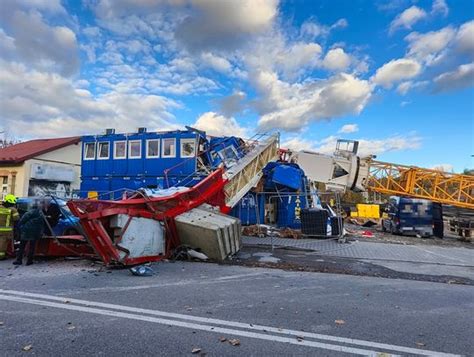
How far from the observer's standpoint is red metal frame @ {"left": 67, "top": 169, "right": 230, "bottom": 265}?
30.2 feet

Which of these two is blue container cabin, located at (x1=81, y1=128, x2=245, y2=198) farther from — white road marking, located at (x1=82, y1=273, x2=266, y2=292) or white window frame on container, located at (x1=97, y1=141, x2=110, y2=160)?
white road marking, located at (x1=82, y1=273, x2=266, y2=292)

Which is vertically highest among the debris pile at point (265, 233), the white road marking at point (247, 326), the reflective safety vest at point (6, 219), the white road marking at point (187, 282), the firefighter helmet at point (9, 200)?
the firefighter helmet at point (9, 200)

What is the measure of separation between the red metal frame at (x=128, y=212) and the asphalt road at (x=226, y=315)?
26.1 inches

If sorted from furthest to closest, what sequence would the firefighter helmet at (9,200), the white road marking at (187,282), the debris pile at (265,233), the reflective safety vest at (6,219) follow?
1. the debris pile at (265,233)
2. the firefighter helmet at (9,200)
3. the reflective safety vest at (6,219)
4. the white road marking at (187,282)

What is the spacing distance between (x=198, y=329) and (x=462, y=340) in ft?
11.1

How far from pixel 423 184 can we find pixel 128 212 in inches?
800

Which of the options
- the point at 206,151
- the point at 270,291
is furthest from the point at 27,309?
the point at 206,151

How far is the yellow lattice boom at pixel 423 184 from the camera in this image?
23750mm

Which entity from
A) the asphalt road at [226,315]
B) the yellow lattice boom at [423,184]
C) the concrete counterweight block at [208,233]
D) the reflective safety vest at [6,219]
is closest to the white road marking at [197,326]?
the asphalt road at [226,315]

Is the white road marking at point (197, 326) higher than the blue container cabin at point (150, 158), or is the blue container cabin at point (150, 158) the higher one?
the blue container cabin at point (150, 158)

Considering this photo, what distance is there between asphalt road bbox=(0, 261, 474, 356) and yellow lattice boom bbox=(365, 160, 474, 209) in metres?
15.8

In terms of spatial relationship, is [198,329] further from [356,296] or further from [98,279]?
[98,279]

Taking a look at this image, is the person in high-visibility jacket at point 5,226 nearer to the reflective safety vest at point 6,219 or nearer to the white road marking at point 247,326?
the reflective safety vest at point 6,219

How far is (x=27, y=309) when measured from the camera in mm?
6004
